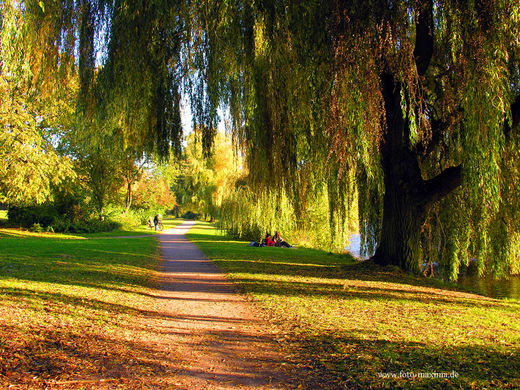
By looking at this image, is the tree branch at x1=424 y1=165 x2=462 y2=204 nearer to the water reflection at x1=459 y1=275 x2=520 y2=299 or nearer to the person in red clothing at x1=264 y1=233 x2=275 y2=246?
the water reflection at x1=459 y1=275 x2=520 y2=299

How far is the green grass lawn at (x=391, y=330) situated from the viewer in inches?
134

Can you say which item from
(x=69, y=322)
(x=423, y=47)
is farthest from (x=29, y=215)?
(x=423, y=47)

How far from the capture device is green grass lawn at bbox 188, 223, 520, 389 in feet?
11.1

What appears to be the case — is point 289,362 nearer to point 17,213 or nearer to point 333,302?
point 333,302

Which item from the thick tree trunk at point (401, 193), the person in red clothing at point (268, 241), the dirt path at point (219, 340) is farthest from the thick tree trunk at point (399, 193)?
the person in red clothing at point (268, 241)

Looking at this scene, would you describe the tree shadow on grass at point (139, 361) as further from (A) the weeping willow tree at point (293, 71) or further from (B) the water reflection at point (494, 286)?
(B) the water reflection at point (494, 286)

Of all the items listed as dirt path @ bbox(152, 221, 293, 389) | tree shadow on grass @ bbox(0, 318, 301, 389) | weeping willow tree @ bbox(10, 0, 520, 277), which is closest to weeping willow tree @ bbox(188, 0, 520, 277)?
weeping willow tree @ bbox(10, 0, 520, 277)

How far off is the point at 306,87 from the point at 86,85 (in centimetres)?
369

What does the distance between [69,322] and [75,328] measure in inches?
11.1

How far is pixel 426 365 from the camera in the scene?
3.57m

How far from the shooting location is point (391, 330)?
4.69 metres

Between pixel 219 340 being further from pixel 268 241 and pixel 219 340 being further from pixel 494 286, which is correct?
pixel 268 241

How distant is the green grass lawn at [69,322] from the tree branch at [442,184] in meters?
6.51

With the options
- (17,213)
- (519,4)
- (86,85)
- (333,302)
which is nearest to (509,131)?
(519,4)
